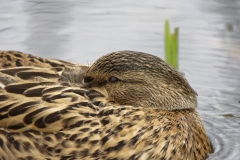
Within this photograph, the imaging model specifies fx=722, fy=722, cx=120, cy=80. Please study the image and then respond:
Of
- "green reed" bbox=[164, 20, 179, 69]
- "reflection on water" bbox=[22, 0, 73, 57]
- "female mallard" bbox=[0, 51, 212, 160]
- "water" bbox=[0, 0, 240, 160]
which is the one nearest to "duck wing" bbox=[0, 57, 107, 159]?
"female mallard" bbox=[0, 51, 212, 160]

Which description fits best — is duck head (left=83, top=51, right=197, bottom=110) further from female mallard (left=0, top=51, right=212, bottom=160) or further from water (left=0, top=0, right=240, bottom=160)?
water (left=0, top=0, right=240, bottom=160)

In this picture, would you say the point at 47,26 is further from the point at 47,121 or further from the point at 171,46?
the point at 47,121

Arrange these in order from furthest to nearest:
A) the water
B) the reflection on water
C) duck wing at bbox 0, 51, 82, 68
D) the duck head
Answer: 1. the reflection on water
2. the water
3. duck wing at bbox 0, 51, 82, 68
4. the duck head

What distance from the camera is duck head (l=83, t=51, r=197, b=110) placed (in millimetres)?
7055

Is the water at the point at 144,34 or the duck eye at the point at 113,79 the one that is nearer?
the duck eye at the point at 113,79

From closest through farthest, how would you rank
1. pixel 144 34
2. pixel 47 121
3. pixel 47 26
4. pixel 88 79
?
pixel 47 121 → pixel 88 79 → pixel 144 34 → pixel 47 26

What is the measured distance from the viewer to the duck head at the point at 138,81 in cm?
705

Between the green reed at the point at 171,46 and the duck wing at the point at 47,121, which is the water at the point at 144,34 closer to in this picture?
the green reed at the point at 171,46

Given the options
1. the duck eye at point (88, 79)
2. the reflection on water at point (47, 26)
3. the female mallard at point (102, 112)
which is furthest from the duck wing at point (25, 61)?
the reflection on water at point (47, 26)

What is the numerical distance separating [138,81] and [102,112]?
581mm

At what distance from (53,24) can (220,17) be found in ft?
8.16

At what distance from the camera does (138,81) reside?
23.5 ft

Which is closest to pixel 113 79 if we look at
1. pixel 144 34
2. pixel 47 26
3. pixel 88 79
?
pixel 88 79

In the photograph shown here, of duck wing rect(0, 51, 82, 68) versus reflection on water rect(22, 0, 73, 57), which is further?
reflection on water rect(22, 0, 73, 57)
